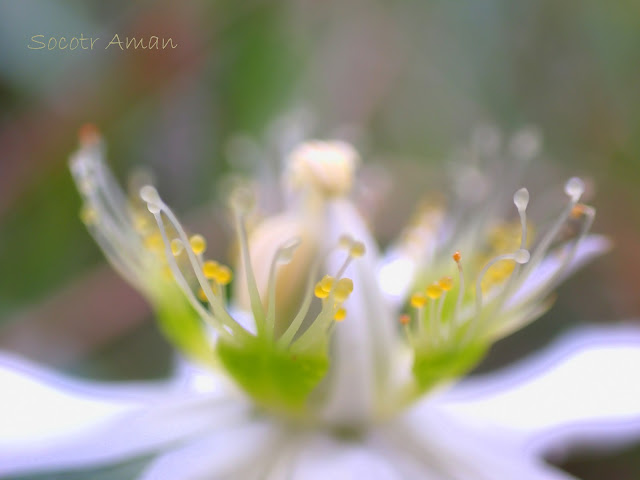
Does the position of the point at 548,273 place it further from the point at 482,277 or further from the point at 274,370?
the point at 274,370

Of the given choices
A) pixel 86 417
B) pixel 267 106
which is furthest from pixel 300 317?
pixel 267 106

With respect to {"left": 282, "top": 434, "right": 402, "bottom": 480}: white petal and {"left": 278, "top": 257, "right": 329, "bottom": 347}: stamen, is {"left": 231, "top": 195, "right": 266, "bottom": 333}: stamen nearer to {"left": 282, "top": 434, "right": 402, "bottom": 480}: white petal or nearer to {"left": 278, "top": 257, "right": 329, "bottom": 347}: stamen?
{"left": 278, "top": 257, "right": 329, "bottom": 347}: stamen

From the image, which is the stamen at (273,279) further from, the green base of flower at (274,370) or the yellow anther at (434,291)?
the yellow anther at (434,291)

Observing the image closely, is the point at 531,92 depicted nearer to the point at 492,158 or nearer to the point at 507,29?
the point at 507,29

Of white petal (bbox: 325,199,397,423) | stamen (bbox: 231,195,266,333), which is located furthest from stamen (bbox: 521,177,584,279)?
stamen (bbox: 231,195,266,333)

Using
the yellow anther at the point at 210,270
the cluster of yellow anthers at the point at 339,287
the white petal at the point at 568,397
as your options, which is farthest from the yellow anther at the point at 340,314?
the white petal at the point at 568,397

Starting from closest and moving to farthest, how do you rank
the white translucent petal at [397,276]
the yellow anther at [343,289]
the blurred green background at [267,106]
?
the yellow anther at [343,289]
the white translucent petal at [397,276]
the blurred green background at [267,106]
